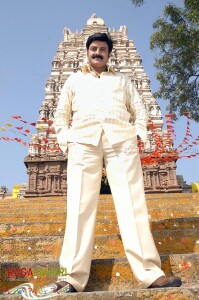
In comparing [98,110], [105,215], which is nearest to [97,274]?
[98,110]

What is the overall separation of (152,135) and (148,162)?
14.8 ft

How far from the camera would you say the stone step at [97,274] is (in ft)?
10.7

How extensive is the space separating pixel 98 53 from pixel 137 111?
79cm

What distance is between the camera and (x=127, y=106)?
148 inches

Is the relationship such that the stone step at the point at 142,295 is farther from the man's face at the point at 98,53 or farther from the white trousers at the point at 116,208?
the man's face at the point at 98,53

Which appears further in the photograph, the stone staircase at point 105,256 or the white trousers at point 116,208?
the white trousers at point 116,208

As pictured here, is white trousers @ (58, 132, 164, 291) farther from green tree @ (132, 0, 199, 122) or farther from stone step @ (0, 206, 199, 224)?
green tree @ (132, 0, 199, 122)

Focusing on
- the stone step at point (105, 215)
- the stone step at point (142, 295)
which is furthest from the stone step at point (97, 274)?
the stone step at point (105, 215)

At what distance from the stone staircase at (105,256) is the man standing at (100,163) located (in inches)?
11.2

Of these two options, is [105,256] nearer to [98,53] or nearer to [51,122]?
[98,53]

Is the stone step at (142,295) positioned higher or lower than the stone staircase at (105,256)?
lower

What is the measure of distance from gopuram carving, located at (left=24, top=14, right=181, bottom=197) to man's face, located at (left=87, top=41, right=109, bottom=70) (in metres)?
11.6

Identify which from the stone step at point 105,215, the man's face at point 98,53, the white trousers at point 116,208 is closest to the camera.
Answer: the white trousers at point 116,208

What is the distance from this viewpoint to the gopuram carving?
68.1 ft
